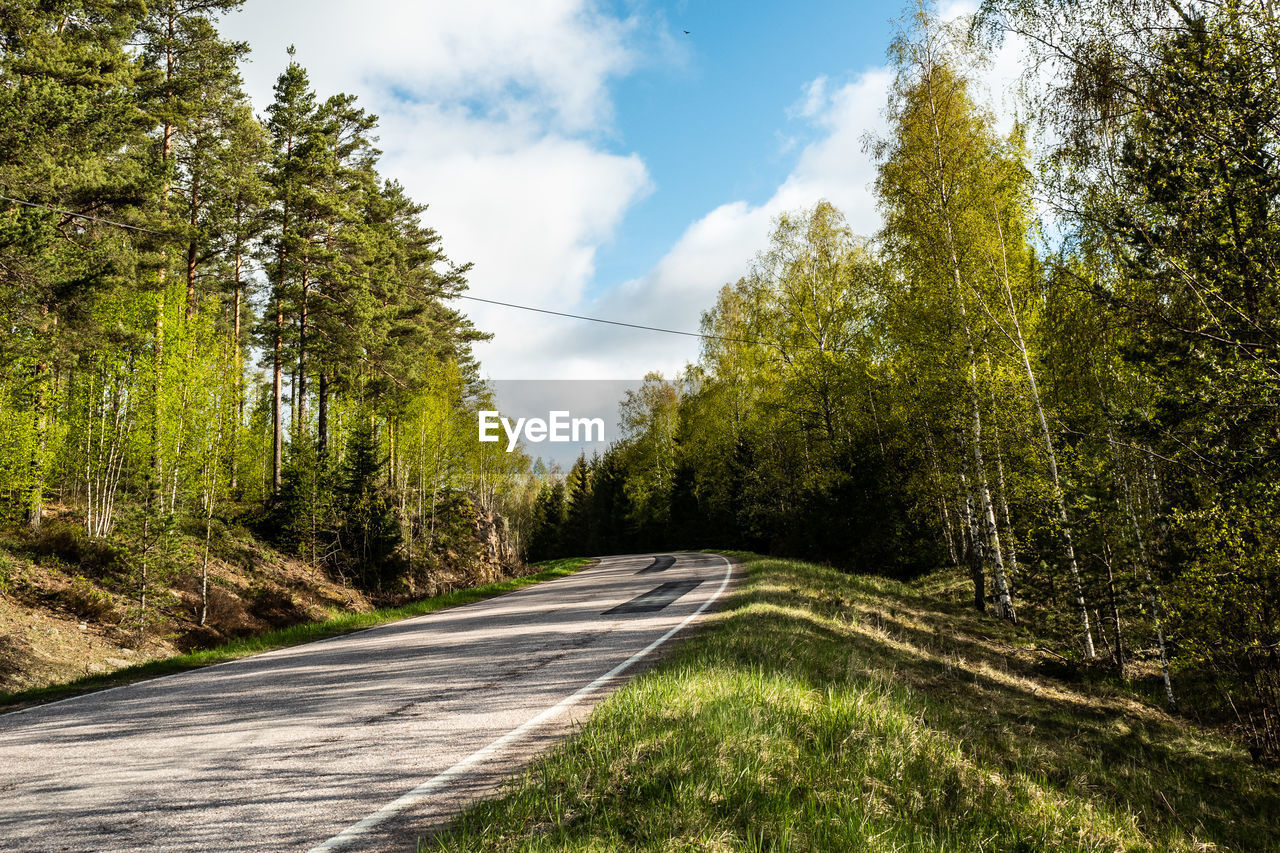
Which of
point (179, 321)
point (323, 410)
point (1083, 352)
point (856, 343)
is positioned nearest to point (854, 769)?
point (1083, 352)

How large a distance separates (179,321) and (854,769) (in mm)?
18639

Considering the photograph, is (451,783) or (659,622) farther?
(659,622)

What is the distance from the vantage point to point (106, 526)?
18.1 metres

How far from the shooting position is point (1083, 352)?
33.9 ft

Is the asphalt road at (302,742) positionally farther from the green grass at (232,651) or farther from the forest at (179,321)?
the forest at (179,321)

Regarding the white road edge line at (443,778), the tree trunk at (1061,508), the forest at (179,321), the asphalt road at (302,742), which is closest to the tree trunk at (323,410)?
the forest at (179,321)

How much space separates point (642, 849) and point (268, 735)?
3711mm

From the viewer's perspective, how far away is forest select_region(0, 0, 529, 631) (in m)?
14.3

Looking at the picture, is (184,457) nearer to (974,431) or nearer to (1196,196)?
(974,431)

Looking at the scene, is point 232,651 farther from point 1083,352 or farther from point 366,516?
point 1083,352

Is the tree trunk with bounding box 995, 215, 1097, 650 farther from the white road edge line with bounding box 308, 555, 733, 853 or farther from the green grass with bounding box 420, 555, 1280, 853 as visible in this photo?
the white road edge line with bounding box 308, 555, 733, 853

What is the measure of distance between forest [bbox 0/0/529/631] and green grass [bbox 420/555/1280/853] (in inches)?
534

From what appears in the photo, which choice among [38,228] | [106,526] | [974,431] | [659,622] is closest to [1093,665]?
[974,431]

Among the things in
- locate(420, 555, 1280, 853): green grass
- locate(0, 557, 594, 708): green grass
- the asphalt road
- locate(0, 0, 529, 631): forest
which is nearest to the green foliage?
locate(0, 0, 529, 631): forest
